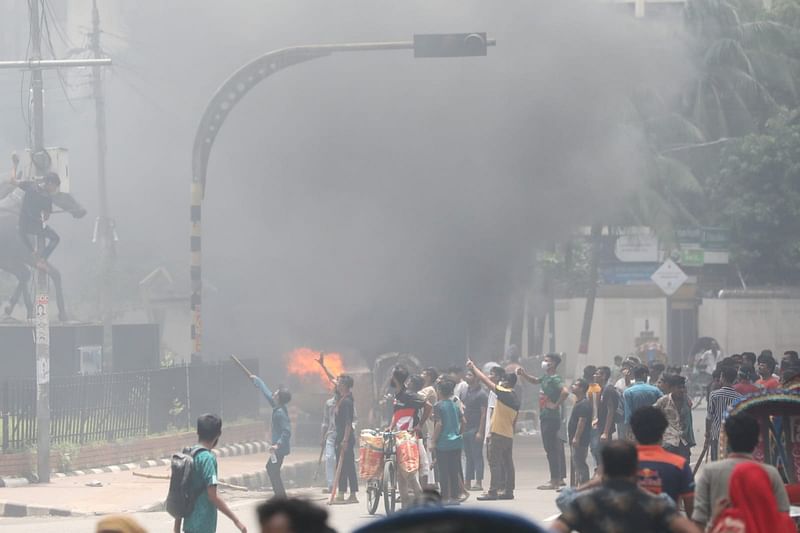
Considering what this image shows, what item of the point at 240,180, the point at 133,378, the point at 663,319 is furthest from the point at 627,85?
the point at 133,378

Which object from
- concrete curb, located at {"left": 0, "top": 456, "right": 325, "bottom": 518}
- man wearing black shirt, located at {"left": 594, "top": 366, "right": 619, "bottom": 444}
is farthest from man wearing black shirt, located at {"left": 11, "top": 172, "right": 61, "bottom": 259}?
man wearing black shirt, located at {"left": 594, "top": 366, "right": 619, "bottom": 444}

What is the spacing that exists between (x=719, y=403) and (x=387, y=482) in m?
3.46

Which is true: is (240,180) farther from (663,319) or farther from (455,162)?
(663,319)

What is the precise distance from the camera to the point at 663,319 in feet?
133

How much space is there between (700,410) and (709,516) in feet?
79.6

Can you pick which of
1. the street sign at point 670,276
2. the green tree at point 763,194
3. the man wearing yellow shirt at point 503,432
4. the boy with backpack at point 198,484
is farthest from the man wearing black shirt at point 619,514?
the green tree at point 763,194

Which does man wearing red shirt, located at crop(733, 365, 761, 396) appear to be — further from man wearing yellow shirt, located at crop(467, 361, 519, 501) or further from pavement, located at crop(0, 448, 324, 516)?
pavement, located at crop(0, 448, 324, 516)


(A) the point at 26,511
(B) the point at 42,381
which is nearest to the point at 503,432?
(A) the point at 26,511

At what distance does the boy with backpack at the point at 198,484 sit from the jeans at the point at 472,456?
8042mm

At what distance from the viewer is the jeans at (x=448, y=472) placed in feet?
43.9

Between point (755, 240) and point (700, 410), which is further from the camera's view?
point (755, 240)

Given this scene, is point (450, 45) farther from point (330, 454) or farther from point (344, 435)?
point (330, 454)

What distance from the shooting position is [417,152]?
29.5m

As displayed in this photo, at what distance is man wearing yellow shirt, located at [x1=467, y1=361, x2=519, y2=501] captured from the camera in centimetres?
1373
